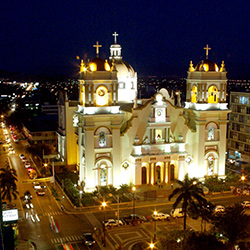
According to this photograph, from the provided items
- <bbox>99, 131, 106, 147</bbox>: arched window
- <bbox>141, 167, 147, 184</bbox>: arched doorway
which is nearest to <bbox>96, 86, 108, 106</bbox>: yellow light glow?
<bbox>99, 131, 106, 147</bbox>: arched window

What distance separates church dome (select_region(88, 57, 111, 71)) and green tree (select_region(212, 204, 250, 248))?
27836mm

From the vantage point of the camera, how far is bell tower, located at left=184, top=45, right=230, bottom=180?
191 feet

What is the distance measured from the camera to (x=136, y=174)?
56.5 m

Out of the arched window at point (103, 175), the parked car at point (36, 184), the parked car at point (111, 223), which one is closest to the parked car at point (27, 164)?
the parked car at point (36, 184)

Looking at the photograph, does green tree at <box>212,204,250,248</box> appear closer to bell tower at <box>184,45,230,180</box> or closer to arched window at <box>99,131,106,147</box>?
arched window at <box>99,131,106,147</box>

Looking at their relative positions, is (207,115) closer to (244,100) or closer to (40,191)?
(244,100)

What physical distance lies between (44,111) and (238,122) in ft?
277

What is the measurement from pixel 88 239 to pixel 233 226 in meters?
14.8

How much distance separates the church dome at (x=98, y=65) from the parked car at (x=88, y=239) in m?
23.9

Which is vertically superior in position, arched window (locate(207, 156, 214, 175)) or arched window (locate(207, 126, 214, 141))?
arched window (locate(207, 126, 214, 141))

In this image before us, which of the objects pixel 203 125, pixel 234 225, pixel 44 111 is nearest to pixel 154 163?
pixel 203 125

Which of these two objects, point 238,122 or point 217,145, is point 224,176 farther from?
point 238,122

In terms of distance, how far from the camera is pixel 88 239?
3900 cm

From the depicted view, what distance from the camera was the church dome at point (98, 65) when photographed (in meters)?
53.6
